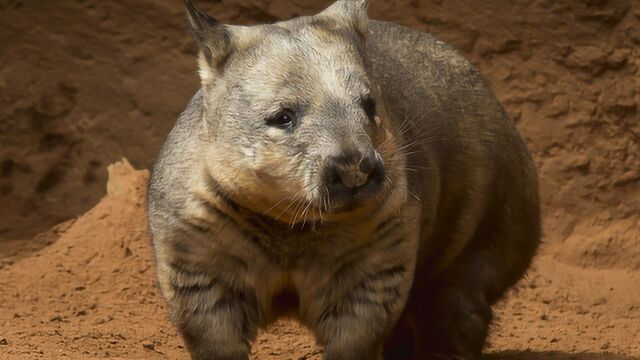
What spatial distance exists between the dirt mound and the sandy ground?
2 cm

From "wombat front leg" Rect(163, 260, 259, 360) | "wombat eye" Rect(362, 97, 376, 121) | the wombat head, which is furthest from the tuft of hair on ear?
"wombat front leg" Rect(163, 260, 259, 360)

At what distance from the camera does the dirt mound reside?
6.43 m

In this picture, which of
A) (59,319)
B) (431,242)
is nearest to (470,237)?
(431,242)

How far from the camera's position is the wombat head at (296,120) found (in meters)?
4.29

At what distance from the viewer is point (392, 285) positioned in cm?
480

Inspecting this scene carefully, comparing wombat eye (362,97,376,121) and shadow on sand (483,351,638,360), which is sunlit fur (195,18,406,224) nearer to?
wombat eye (362,97,376,121)

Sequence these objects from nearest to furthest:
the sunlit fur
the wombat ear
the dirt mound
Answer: the sunlit fur < the wombat ear < the dirt mound

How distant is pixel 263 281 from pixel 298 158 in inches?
23.2

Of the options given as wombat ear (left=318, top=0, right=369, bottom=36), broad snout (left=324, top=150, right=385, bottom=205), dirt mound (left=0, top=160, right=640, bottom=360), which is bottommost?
dirt mound (left=0, top=160, right=640, bottom=360)

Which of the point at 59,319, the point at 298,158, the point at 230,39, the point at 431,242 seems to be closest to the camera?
the point at 298,158

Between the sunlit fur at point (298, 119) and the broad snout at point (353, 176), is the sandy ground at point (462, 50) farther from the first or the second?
the broad snout at point (353, 176)

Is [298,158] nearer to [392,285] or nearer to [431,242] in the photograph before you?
[392,285]

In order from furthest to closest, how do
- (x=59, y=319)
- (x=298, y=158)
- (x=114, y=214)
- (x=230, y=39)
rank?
(x=114, y=214) → (x=59, y=319) → (x=230, y=39) → (x=298, y=158)

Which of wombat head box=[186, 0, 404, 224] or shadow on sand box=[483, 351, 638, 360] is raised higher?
wombat head box=[186, 0, 404, 224]
